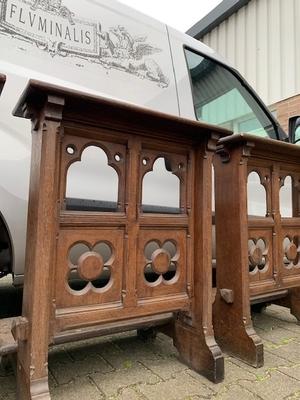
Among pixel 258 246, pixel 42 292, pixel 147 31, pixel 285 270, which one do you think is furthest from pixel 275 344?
pixel 147 31

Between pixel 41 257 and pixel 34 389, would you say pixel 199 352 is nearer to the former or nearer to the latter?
pixel 34 389

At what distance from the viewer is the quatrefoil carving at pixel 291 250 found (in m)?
2.08

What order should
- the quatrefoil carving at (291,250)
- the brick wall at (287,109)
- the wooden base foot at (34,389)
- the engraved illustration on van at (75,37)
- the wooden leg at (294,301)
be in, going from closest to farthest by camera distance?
1. the wooden base foot at (34,389)
2. the engraved illustration on van at (75,37)
3. the quatrefoil carving at (291,250)
4. the wooden leg at (294,301)
5. the brick wall at (287,109)

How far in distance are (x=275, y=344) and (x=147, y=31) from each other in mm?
2063

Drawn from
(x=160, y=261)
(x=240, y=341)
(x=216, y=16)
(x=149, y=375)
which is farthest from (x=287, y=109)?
(x=149, y=375)

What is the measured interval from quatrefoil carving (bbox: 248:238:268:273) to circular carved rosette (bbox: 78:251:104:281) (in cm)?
Result: 94

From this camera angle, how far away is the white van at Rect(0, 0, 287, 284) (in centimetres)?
153

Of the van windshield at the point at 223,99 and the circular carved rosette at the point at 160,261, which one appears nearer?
the circular carved rosette at the point at 160,261

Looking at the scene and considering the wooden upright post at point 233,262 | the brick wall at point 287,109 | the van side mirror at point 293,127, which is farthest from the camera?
the brick wall at point 287,109

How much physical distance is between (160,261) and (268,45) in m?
4.60

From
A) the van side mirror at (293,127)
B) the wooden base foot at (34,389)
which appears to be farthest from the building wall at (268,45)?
the wooden base foot at (34,389)

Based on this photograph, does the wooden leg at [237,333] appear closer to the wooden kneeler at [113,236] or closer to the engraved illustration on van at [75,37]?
the wooden kneeler at [113,236]

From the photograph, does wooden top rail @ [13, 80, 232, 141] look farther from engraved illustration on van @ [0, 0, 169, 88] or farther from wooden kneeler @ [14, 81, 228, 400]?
engraved illustration on van @ [0, 0, 169, 88]

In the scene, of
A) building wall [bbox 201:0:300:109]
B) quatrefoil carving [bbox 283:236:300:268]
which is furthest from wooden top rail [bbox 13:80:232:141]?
building wall [bbox 201:0:300:109]
